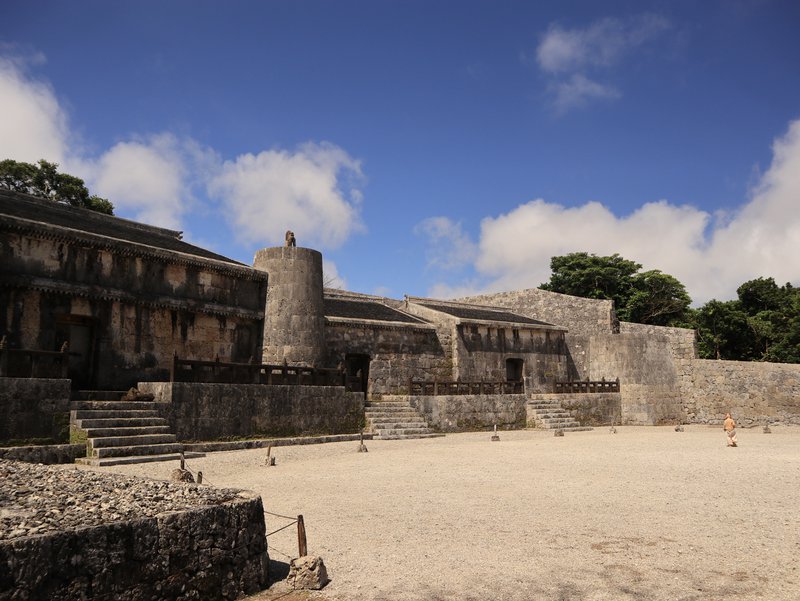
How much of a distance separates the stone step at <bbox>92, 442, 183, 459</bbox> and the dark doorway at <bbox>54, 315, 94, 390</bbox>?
444 centimetres

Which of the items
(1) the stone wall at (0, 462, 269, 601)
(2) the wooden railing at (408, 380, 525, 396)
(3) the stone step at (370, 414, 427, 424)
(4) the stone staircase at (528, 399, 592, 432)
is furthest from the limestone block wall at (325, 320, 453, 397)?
(1) the stone wall at (0, 462, 269, 601)

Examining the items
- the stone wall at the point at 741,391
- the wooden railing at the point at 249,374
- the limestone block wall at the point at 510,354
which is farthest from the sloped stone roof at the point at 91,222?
the stone wall at the point at 741,391

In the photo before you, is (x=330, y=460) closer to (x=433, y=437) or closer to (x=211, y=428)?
(x=211, y=428)

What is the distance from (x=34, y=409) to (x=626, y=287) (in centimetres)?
4005

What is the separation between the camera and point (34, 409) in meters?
11.4

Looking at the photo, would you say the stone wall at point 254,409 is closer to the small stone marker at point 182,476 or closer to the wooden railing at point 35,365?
the wooden railing at point 35,365

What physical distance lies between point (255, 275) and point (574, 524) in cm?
1441

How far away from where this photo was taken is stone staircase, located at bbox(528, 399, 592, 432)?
22.8 metres

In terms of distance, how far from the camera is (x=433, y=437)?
18656mm

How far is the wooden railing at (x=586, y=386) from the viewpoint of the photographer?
25406 millimetres

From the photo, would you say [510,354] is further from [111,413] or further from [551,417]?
[111,413]

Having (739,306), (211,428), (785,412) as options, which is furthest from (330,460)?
(739,306)

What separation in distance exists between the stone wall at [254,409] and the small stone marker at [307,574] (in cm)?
984

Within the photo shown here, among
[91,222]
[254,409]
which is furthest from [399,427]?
[91,222]
